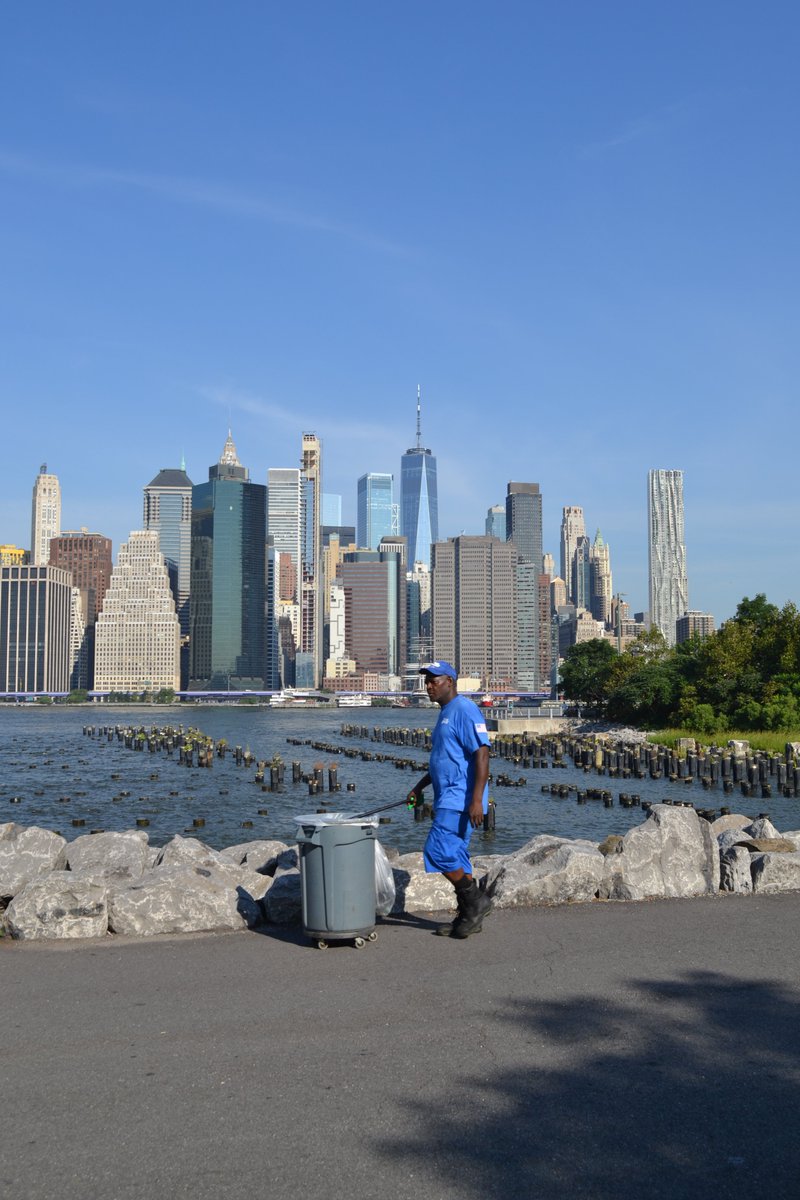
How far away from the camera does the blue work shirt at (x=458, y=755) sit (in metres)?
8.47

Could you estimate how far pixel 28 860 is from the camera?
10.2m

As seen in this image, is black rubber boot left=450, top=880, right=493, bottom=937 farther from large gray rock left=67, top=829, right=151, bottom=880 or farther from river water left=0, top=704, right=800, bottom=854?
river water left=0, top=704, right=800, bottom=854

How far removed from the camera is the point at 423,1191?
4172 millimetres

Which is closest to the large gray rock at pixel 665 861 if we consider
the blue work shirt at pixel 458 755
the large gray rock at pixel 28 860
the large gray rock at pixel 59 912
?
the blue work shirt at pixel 458 755

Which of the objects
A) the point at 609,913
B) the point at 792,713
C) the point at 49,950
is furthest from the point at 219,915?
the point at 792,713

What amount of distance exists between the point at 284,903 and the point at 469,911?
181 cm

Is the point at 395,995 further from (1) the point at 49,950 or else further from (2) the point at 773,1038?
(1) the point at 49,950

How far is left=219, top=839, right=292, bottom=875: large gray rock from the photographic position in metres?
10.9

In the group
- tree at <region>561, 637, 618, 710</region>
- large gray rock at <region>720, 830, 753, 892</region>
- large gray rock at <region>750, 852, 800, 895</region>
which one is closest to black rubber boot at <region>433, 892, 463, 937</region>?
large gray rock at <region>720, 830, 753, 892</region>

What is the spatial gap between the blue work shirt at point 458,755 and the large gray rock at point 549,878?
163cm

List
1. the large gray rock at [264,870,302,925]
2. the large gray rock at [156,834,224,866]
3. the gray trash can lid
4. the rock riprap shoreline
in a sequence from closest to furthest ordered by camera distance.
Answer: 1. the gray trash can lid
2. the rock riprap shoreline
3. the large gray rock at [264,870,302,925]
4. the large gray rock at [156,834,224,866]

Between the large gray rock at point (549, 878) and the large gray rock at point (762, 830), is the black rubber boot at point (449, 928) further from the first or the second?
the large gray rock at point (762, 830)

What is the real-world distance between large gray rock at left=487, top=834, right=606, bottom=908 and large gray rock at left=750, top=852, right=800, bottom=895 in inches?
65.9

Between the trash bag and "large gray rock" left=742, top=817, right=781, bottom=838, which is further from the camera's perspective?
"large gray rock" left=742, top=817, right=781, bottom=838
